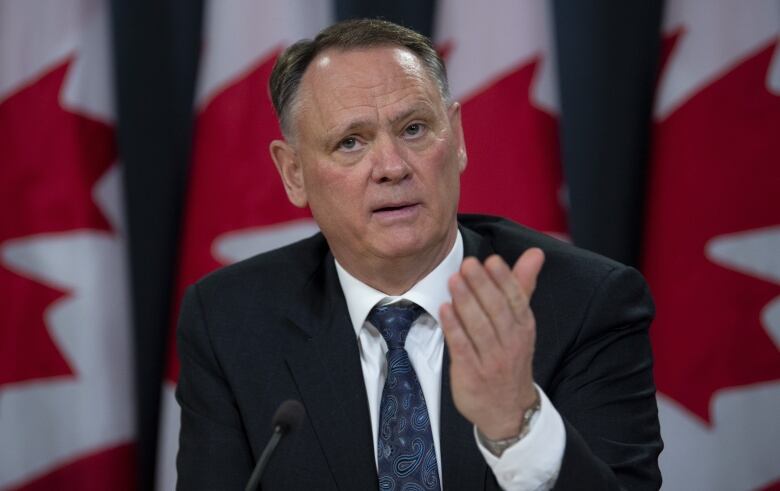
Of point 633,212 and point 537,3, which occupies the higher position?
point 537,3

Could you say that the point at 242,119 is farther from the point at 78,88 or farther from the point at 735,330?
the point at 735,330

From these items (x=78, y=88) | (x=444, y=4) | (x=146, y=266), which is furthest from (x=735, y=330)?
(x=78, y=88)

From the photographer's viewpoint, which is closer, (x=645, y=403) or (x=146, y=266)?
(x=645, y=403)

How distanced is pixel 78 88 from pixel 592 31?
5.35 feet

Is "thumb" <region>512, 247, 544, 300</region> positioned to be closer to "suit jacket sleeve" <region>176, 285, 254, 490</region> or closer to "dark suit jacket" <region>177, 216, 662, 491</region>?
"dark suit jacket" <region>177, 216, 662, 491</region>

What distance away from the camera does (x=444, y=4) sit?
3.33 meters

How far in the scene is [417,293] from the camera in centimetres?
234

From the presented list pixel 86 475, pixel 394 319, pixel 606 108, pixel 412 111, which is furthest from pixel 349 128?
pixel 86 475

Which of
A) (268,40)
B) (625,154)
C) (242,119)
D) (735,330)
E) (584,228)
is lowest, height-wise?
(735,330)

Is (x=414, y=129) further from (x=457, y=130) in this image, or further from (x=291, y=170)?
(x=291, y=170)

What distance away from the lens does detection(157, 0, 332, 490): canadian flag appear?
3.29 metres

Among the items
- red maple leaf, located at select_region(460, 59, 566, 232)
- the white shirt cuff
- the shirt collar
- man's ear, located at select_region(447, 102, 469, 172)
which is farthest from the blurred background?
the white shirt cuff

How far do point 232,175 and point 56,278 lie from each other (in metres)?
0.64

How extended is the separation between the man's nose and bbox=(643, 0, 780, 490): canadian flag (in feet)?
4.09
